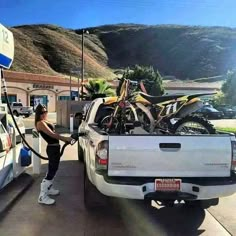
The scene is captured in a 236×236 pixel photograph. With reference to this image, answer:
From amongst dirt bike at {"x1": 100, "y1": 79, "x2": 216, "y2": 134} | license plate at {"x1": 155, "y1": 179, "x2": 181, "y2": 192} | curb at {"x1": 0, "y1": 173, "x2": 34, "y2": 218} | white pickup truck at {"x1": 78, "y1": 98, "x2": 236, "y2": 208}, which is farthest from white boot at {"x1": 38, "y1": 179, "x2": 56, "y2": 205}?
license plate at {"x1": 155, "y1": 179, "x2": 181, "y2": 192}

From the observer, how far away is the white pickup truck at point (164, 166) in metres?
5.28

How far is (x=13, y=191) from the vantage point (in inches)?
A: 304

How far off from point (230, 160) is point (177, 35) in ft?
592

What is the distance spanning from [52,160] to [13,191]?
120 centimetres

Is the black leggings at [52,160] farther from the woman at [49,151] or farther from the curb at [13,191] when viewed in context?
the curb at [13,191]

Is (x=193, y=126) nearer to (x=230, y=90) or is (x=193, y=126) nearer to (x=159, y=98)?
(x=159, y=98)

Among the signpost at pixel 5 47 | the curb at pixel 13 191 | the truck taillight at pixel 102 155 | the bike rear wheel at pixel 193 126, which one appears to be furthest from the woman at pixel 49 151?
the bike rear wheel at pixel 193 126

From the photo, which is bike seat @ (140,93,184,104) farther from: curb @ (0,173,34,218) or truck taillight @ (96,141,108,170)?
curb @ (0,173,34,218)

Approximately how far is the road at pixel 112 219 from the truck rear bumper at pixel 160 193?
1.90 feet

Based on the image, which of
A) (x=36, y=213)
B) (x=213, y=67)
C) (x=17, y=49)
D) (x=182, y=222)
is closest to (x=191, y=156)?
(x=182, y=222)

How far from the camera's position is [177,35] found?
180750mm

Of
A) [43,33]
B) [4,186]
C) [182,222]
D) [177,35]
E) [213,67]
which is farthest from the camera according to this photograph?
[177,35]

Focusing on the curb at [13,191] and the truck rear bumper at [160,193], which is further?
the curb at [13,191]

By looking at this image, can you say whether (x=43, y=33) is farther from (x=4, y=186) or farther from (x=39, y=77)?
(x=4, y=186)
